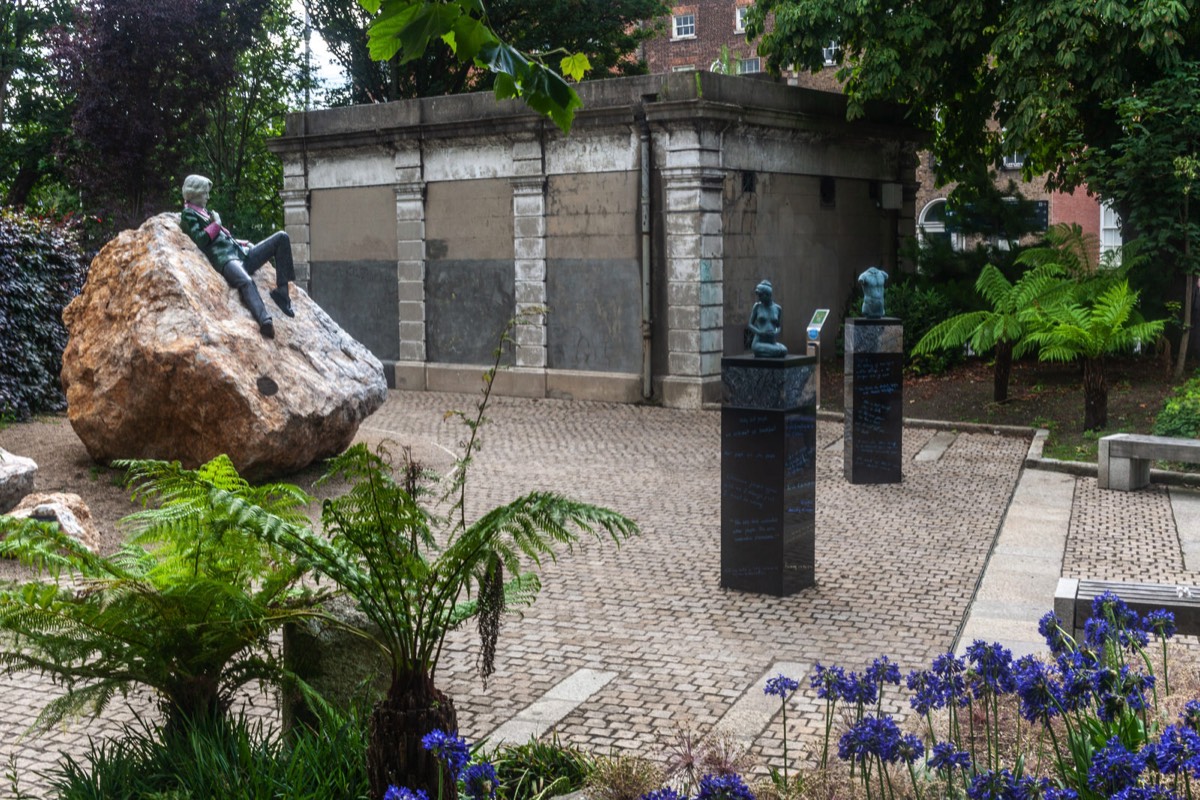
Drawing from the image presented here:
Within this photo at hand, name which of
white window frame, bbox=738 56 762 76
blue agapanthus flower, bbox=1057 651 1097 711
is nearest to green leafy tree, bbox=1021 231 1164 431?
blue agapanthus flower, bbox=1057 651 1097 711

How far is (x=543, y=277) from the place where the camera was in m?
20.1

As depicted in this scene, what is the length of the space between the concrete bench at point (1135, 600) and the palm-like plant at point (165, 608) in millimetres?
3800

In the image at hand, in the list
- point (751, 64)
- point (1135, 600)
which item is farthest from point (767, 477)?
point (751, 64)

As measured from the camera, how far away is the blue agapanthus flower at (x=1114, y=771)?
135 inches

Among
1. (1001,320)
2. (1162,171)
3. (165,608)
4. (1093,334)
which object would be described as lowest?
(165,608)

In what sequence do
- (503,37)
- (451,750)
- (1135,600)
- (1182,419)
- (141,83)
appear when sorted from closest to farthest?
(451,750), (1135,600), (1182,419), (141,83), (503,37)

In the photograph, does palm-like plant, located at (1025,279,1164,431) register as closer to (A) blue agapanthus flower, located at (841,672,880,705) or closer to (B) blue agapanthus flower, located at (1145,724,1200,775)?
(A) blue agapanthus flower, located at (841,672,880,705)

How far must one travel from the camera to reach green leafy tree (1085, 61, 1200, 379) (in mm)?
17266

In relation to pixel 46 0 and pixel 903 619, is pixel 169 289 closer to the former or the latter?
pixel 903 619

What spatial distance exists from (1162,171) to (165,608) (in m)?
16.4

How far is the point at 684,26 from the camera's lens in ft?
148

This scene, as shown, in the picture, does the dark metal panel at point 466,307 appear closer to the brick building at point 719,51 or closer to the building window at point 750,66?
the brick building at point 719,51

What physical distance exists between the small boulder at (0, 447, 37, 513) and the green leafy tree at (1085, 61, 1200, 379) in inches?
547

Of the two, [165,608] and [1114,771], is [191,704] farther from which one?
[1114,771]
